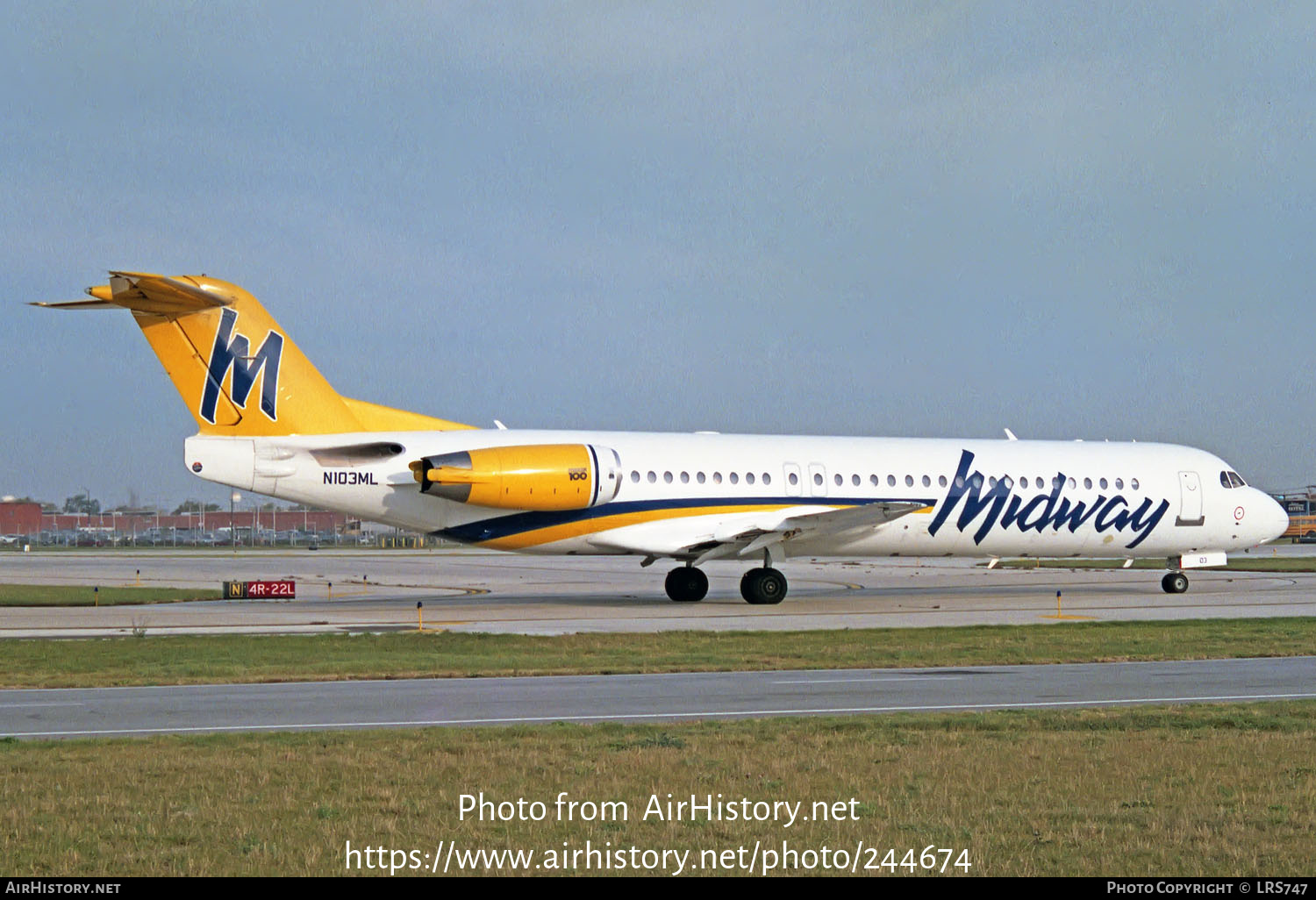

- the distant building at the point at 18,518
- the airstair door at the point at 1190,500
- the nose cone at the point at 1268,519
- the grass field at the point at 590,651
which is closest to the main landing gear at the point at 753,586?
the grass field at the point at 590,651

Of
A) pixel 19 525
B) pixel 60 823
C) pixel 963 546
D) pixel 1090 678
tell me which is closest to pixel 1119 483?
pixel 963 546

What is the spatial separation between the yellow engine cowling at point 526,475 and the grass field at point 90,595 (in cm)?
1017

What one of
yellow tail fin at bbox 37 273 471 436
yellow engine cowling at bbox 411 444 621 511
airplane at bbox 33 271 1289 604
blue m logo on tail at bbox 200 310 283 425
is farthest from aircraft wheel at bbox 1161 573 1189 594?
blue m logo on tail at bbox 200 310 283 425

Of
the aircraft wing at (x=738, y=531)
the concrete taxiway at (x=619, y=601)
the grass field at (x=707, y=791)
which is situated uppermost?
the aircraft wing at (x=738, y=531)

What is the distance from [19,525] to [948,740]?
173 metres

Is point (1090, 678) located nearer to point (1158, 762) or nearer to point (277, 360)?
point (1158, 762)

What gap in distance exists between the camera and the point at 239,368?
26.8 meters

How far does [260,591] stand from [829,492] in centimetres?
1430

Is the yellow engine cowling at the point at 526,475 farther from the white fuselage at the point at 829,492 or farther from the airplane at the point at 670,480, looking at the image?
the white fuselage at the point at 829,492

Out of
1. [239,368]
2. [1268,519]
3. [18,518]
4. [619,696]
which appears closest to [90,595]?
[239,368]

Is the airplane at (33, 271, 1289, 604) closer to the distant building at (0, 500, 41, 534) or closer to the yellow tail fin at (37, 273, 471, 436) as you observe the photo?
the yellow tail fin at (37, 273, 471, 436)

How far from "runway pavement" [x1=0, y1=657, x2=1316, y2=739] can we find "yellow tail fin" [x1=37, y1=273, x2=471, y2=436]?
11.9 metres

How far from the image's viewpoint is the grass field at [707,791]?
279 inches

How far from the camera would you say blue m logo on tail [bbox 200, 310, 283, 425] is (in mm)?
26609
